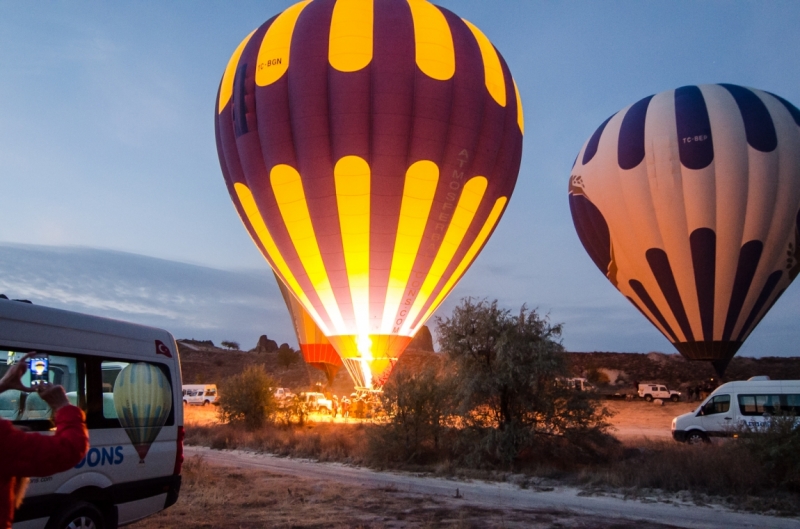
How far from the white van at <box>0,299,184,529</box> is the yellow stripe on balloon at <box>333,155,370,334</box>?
13740mm

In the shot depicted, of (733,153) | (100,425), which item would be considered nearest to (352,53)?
(733,153)

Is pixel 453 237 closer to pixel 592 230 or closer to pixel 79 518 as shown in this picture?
pixel 592 230

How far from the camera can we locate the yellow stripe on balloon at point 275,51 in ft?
67.1

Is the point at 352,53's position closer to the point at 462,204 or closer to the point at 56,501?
the point at 462,204

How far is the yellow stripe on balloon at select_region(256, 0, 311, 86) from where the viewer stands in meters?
20.4

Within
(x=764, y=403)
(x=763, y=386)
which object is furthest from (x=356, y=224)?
(x=764, y=403)

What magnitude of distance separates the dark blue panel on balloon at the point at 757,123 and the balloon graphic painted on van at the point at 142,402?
76.5 ft

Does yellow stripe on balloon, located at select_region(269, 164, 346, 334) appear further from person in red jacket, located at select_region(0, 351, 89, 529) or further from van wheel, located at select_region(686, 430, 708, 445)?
person in red jacket, located at select_region(0, 351, 89, 529)

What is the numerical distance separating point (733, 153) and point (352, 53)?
46.2 ft

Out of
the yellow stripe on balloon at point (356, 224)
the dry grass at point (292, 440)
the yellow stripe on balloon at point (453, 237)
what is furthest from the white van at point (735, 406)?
the yellow stripe on balloon at point (356, 224)

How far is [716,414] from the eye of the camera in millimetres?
16188

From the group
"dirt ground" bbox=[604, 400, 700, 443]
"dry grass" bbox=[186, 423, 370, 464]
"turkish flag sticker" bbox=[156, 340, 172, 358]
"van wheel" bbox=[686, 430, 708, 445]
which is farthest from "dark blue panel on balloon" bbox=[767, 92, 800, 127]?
"turkish flag sticker" bbox=[156, 340, 172, 358]

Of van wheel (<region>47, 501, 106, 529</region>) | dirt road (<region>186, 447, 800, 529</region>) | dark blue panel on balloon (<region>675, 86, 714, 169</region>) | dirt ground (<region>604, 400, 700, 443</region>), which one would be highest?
dark blue panel on balloon (<region>675, 86, 714, 169</region>)

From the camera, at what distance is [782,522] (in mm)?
8273
